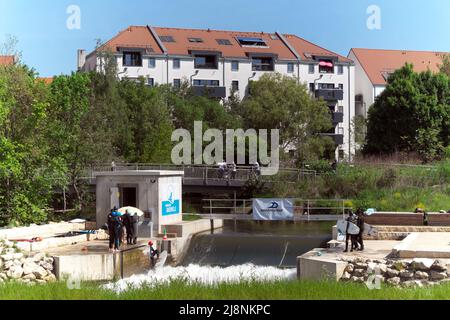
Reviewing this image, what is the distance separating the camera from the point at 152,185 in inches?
1109

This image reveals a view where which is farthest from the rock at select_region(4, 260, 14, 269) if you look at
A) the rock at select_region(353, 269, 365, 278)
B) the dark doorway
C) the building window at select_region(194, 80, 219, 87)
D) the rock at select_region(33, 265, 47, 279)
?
the building window at select_region(194, 80, 219, 87)

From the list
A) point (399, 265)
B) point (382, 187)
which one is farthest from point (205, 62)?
point (399, 265)

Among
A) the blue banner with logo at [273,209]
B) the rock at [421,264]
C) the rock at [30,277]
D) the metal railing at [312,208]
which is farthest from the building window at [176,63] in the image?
the rock at [421,264]

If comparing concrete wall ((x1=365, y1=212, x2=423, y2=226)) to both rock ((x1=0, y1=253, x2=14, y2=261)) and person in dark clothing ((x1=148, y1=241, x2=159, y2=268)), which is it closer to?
person in dark clothing ((x1=148, y1=241, x2=159, y2=268))

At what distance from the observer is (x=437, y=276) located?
16.1 meters

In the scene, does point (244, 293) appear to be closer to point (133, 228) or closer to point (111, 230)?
point (111, 230)

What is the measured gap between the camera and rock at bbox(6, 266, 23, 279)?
19345 millimetres

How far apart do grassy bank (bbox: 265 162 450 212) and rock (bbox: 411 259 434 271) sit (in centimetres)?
1548

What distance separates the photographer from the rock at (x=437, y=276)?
52.5 feet

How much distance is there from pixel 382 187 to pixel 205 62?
3765 centimetres
